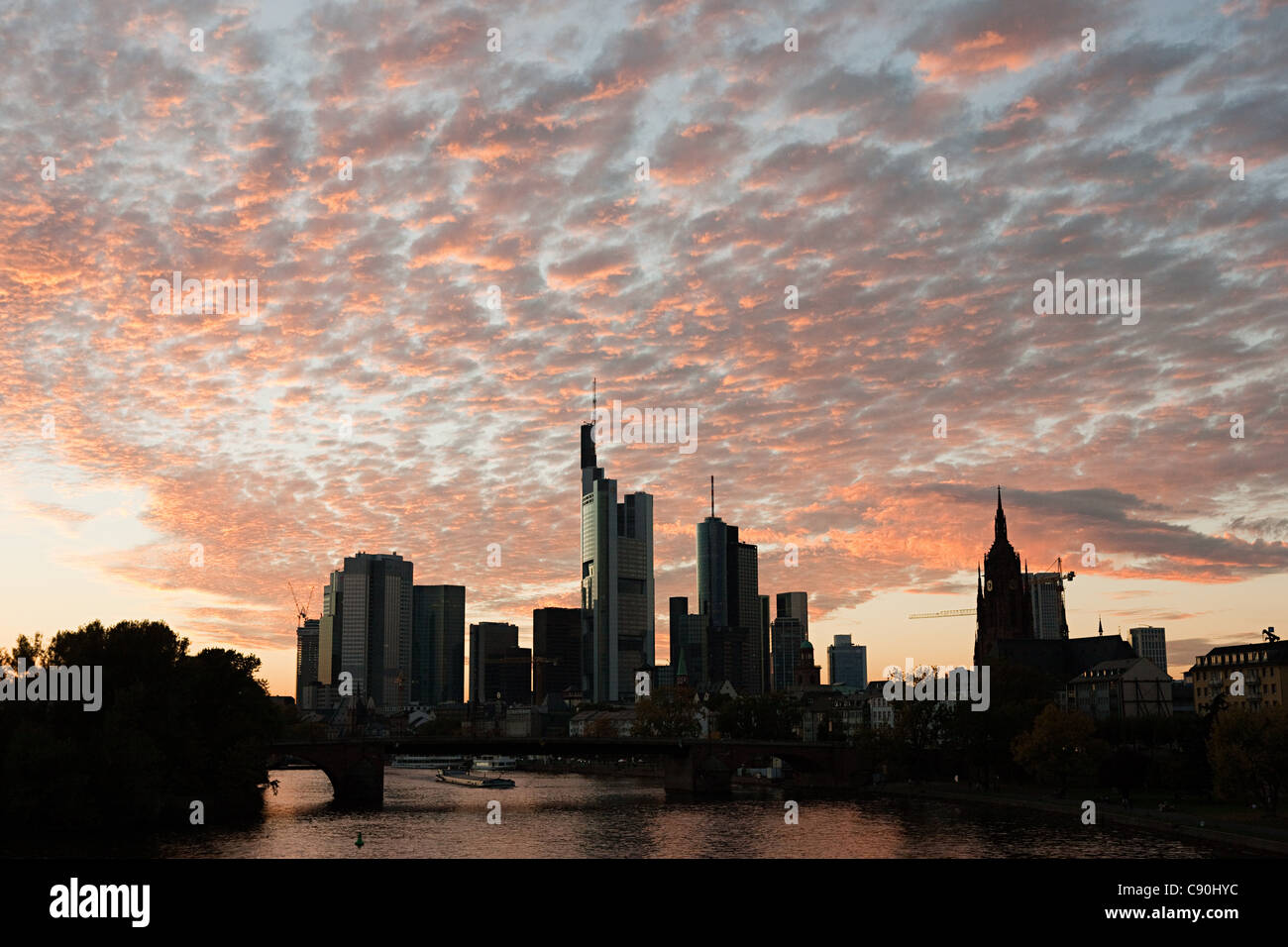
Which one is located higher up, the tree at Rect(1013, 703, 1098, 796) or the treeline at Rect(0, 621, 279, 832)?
the treeline at Rect(0, 621, 279, 832)

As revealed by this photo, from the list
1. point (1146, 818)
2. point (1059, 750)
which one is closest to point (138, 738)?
point (1146, 818)

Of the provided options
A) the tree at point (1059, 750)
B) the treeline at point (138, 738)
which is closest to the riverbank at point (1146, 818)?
the tree at point (1059, 750)

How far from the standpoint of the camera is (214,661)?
4695 inches

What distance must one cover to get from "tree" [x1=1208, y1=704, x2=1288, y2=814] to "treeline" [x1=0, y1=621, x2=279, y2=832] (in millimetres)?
92400

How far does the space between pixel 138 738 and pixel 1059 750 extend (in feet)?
331

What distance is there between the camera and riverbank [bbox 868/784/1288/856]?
8712 cm

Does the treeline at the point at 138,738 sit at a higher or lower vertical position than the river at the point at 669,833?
higher

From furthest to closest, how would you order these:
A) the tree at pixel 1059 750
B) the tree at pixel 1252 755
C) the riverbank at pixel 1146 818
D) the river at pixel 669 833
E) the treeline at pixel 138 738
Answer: the tree at pixel 1059 750 → the tree at pixel 1252 755 → the river at pixel 669 833 → the treeline at pixel 138 738 → the riverbank at pixel 1146 818

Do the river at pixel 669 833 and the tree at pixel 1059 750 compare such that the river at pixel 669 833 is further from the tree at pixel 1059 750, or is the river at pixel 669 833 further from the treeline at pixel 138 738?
the tree at pixel 1059 750

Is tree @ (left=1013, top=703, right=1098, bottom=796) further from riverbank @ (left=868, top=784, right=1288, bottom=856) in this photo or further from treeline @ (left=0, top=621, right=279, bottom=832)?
treeline @ (left=0, top=621, right=279, bottom=832)

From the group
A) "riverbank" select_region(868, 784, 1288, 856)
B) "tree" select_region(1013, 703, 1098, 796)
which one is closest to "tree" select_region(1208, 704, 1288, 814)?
"riverbank" select_region(868, 784, 1288, 856)

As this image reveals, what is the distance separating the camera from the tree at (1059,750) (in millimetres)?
135750

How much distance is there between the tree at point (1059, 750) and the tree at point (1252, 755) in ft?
85.6
